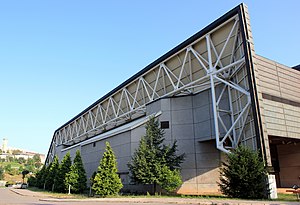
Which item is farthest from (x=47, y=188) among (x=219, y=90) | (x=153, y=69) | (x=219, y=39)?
(x=219, y=39)

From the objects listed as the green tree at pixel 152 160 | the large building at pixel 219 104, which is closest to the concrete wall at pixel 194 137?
the large building at pixel 219 104

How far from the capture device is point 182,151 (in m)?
26.4

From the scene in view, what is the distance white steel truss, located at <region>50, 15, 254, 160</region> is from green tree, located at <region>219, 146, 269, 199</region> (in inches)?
167

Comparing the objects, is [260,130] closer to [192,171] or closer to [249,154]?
[249,154]

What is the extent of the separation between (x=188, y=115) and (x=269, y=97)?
25.8 feet

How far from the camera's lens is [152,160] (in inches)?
889

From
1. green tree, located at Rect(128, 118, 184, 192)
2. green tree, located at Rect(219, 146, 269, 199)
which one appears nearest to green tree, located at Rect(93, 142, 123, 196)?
green tree, located at Rect(128, 118, 184, 192)

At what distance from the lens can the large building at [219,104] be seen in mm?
21656

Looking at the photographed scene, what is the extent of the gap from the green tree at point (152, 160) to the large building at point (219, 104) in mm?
3049

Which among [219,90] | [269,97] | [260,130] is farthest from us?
[219,90]

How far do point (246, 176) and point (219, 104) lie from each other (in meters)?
9.93

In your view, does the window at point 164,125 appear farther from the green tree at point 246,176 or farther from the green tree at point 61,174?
the green tree at point 61,174

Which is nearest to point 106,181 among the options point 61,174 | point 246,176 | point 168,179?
point 168,179

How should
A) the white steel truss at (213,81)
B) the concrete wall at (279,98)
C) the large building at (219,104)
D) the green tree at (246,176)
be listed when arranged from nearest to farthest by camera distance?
the green tree at (246,176), the large building at (219,104), the white steel truss at (213,81), the concrete wall at (279,98)
